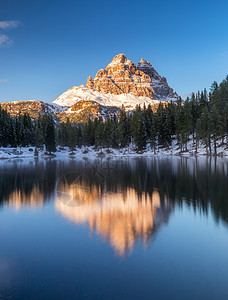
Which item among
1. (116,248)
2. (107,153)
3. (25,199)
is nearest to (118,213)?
(116,248)

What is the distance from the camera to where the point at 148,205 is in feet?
57.0

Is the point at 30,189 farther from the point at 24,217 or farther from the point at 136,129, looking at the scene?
the point at 136,129

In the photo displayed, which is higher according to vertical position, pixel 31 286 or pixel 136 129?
pixel 136 129

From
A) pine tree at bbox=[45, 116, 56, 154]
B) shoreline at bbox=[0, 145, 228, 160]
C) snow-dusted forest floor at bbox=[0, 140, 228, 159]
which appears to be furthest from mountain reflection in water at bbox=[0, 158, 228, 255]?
pine tree at bbox=[45, 116, 56, 154]

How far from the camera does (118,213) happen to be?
15.6 m

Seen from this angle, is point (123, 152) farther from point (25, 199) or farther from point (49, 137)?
point (25, 199)

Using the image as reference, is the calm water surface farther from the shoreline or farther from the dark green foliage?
the dark green foliage

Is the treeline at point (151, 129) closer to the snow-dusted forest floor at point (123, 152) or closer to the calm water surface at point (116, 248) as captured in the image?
the snow-dusted forest floor at point (123, 152)

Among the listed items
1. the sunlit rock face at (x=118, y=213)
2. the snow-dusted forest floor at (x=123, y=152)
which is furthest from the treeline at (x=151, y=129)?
the sunlit rock face at (x=118, y=213)

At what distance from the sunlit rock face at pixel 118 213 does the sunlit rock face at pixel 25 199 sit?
1.57 meters

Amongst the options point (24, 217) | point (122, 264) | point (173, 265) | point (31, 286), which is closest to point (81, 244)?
point (122, 264)

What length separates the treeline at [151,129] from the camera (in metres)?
81.4

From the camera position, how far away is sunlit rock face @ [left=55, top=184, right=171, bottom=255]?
11620 mm

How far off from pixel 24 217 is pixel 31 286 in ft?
28.4
